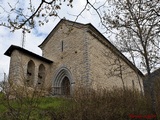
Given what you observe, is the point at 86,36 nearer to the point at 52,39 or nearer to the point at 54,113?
the point at 52,39

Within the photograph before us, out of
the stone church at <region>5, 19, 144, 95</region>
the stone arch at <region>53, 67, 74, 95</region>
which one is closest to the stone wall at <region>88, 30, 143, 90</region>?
the stone church at <region>5, 19, 144, 95</region>

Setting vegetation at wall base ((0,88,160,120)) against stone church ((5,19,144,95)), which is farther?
stone church ((5,19,144,95))

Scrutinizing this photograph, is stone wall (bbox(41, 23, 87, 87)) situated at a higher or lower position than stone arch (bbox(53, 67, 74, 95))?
higher

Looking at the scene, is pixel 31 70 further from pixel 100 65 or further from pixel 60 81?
pixel 100 65

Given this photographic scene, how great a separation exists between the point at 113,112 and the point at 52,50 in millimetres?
13619

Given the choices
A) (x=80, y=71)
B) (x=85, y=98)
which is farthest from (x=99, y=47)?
(x=85, y=98)

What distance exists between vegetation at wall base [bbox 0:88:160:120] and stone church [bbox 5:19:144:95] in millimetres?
6881

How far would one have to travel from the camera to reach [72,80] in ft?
61.0

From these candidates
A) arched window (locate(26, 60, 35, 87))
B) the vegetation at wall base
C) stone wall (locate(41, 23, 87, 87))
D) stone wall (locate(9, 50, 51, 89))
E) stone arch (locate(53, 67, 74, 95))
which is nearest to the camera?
the vegetation at wall base

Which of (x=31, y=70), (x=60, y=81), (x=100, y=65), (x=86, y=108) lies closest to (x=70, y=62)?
(x=60, y=81)

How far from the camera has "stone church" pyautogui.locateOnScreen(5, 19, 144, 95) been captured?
1741 centimetres

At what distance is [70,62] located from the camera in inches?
758

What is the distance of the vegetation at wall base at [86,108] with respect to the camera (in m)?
8.05

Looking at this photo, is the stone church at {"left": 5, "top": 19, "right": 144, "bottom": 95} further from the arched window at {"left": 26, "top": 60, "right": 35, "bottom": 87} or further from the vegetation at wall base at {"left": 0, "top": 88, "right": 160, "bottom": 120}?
the vegetation at wall base at {"left": 0, "top": 88, "right": 160, "bottom": 120}
